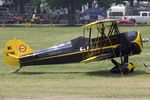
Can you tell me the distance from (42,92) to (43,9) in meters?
90.7

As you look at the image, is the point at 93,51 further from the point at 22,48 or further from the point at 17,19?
the point at 17,19

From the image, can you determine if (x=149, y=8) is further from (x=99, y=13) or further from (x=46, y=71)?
(x=46, y=71)

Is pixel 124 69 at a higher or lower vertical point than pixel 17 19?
higher

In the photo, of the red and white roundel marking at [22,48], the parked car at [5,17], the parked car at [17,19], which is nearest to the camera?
the red and white roundel marking at [22,48]

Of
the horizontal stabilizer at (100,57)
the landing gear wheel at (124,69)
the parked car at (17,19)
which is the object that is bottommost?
the parked car at (17,19)

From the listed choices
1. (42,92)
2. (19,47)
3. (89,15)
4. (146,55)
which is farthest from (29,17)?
(42,92)

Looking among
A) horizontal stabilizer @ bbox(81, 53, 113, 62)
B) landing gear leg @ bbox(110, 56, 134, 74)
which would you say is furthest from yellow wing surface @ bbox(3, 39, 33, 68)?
landing gear leg @ bbox(110, 56, 134, 74)

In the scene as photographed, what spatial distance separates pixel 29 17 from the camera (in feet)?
259

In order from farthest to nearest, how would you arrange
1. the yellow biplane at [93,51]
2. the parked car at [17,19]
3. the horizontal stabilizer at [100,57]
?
1. the parked car at [17,19]
2. the yellow biplane at [93,51]
3. the horizontal stabilizer at [100,57]

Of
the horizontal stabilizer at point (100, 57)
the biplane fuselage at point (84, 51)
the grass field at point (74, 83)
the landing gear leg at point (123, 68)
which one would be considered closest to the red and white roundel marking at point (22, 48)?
the biplane fuselage at point (84, 51)

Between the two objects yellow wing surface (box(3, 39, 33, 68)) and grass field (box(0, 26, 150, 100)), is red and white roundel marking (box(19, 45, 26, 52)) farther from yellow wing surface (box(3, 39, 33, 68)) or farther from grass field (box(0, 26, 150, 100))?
grass field (box(0, 26, 150, 100))

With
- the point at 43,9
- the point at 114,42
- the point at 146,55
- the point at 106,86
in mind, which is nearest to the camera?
the point at 106,86

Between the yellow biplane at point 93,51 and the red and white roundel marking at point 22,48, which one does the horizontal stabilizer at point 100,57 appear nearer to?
the yellow biplane at point 93,51

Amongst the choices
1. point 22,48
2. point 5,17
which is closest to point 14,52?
point 22,48
